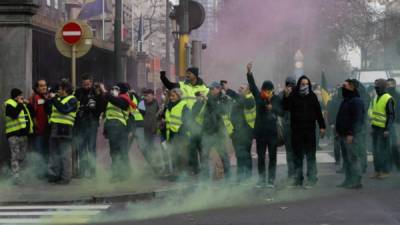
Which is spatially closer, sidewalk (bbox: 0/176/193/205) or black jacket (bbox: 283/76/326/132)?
sidewalk (bbox: 0/176/193/205)

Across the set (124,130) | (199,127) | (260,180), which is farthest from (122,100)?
(260,180)

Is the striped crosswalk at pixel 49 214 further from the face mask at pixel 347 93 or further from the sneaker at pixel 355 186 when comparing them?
the face mask at pixel 347 93

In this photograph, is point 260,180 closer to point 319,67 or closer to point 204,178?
point 204,178

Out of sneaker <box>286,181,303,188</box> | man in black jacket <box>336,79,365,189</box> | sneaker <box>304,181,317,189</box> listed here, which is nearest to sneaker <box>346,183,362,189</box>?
man in black jacket <box>336,79,365,189</box>

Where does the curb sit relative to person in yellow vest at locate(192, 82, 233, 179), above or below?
below

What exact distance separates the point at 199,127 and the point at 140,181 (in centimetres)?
132

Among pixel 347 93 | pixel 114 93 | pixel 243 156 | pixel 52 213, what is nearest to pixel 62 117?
pixel 114 93

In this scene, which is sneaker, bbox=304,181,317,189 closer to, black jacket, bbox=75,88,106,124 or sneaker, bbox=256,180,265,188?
sneaker, bbox=256,180,265,188

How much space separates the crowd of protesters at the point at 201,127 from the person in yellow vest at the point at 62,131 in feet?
0.05

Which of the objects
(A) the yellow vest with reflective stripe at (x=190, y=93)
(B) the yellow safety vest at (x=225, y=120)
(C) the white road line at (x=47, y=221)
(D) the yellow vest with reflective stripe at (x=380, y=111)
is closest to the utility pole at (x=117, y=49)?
(A) the yellow vest with reflective stripe at (x=190, y=93)

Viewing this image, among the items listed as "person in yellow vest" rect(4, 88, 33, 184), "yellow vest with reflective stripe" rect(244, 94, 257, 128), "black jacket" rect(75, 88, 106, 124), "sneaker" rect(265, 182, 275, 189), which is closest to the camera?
"sneaker" rect(265, 182, 275, 189)

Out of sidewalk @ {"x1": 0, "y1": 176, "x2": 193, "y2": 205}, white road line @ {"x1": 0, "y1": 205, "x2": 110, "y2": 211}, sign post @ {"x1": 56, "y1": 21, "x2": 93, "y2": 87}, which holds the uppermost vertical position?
sign post @ {"x1": 56, "y1": 21, "x2": 93, "y2": 87}

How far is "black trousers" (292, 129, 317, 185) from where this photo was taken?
11.6 metres

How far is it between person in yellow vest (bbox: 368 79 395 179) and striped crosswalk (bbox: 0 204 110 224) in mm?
5267
